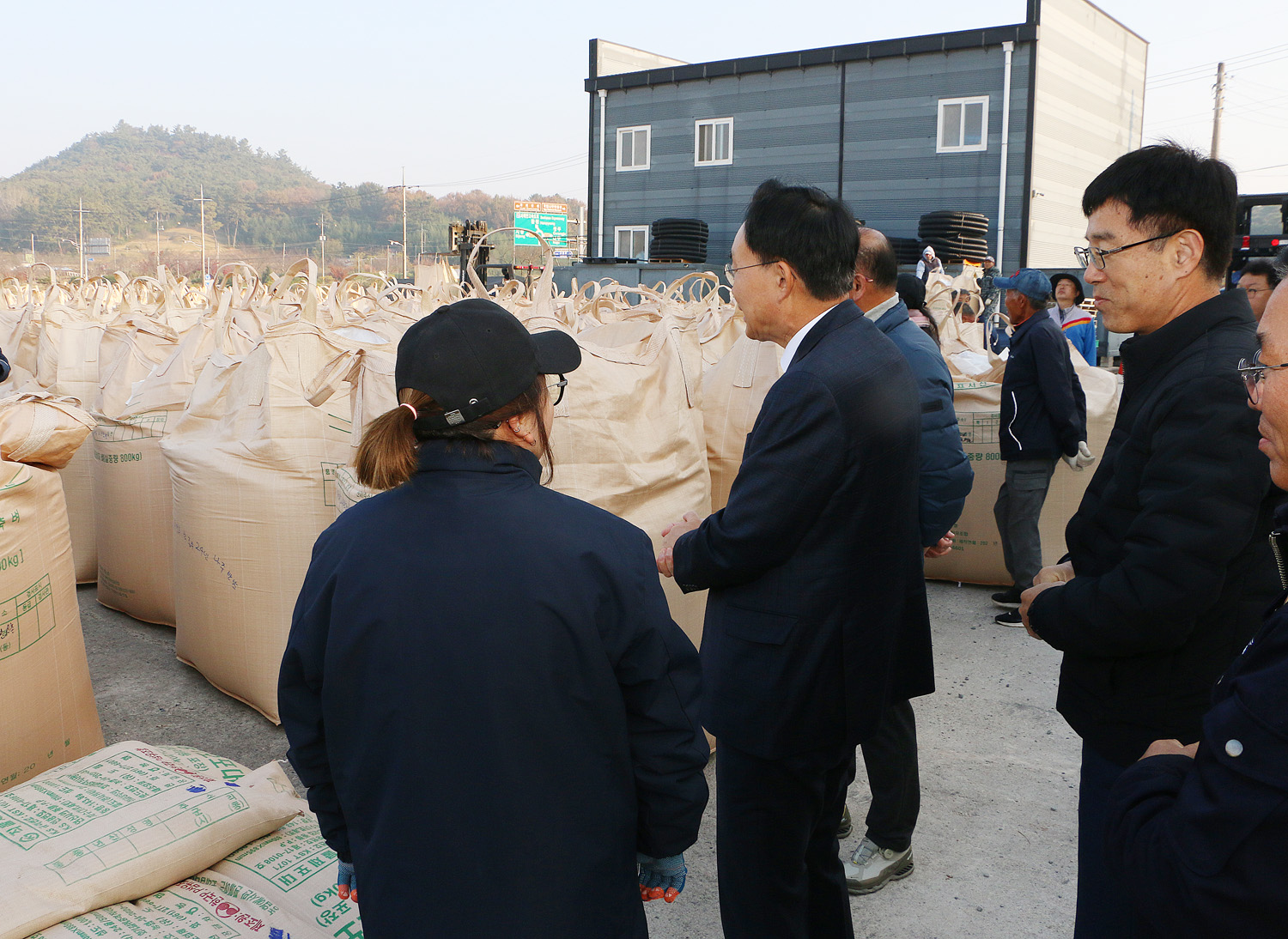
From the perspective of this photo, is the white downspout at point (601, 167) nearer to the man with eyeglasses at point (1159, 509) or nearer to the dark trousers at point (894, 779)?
the dark trousers at point (894, 779)

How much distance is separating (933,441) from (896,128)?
492 inches

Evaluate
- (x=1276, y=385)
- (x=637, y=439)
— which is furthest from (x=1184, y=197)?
(x=637, y=439)

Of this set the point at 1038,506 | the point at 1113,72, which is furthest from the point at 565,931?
the point at 1113,72

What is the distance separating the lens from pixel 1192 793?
82cm

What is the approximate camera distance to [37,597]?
208cm

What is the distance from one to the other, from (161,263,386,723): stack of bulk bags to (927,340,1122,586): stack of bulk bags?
2910 mm

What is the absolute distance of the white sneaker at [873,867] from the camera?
2119 mm

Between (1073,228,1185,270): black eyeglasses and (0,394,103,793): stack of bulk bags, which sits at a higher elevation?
(1073,228,1185,270): black eyeglasses

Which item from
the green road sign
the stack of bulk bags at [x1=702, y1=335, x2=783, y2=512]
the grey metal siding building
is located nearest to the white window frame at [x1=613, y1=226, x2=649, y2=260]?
the grey metal siding building

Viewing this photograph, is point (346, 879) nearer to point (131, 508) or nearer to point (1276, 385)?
point (1276, 385)

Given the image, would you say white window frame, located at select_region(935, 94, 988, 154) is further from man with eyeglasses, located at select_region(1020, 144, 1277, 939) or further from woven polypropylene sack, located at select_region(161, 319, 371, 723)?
man with eyeglasses, located at select_region(1020, 144, 1277, 939)

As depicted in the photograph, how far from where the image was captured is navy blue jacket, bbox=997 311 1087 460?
3799 mm

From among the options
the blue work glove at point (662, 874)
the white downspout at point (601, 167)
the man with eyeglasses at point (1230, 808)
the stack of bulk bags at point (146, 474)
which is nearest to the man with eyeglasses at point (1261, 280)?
the man with eyeglasses at point (1230, 808)

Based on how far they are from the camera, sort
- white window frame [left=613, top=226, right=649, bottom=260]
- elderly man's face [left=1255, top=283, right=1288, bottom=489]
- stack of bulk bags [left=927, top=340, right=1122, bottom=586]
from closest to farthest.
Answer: elderly man's face [left=1255, top=283, right=1288, bottom=489], stack of bulk bags [left=927, top=340, right=1122, bottom=586], white window frame [left=613, top=226, right=649, bottom=260]
